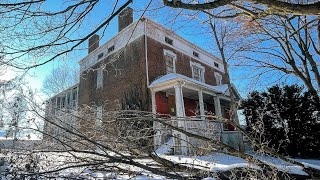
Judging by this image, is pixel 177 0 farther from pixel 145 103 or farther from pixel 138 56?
pixel 138 56

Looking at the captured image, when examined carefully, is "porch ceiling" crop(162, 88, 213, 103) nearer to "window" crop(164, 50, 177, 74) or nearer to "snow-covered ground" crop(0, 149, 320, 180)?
"window" crop(164, 50, 177, 74)

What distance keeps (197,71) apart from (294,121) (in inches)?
380

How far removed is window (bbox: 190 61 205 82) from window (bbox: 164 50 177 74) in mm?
2334

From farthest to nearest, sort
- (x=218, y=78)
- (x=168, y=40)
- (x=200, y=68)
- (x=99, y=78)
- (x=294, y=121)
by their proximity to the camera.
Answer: (x=218, y=78) → (x=200, y=68) → (x=99, y=78) → (x=168, y=40) → (x=294, y=121)

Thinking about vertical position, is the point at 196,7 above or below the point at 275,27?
below

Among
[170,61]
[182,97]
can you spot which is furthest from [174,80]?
[170,61]

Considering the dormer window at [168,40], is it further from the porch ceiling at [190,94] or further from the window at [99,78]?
the window at [99,78]

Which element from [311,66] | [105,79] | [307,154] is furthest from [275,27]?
[105,79]

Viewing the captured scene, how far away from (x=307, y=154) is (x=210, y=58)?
1269 cm

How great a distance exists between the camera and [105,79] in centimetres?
1720

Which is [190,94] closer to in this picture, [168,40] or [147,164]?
[168,40]

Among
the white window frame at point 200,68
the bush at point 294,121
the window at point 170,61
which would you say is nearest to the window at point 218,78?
the white window frame at point 200,68

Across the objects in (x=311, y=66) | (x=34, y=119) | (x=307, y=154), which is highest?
(x=311, y=66)

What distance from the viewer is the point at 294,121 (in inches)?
399
